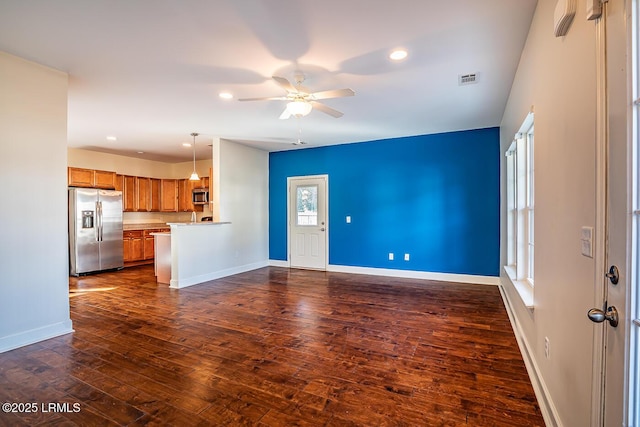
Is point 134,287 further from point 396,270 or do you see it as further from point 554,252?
point 554,252

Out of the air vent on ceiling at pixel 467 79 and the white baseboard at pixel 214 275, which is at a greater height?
the air vent on ceiling at pixel 467 79

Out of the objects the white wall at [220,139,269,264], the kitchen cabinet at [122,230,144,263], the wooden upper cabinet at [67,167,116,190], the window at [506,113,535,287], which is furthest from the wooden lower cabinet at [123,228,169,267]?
the window at [506,113,535,287]

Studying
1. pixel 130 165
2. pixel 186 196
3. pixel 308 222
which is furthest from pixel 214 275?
pixel 130 165

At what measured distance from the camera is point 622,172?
0.97 m

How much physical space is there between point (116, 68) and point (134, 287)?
3608 millimetres

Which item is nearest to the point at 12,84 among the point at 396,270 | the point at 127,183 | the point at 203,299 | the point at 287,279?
the point at 203,299

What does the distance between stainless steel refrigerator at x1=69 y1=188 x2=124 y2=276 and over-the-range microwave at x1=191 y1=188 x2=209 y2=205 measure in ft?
5.20

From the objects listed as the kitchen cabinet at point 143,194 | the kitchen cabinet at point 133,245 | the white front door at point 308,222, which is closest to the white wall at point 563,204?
the white front door at point 308,222

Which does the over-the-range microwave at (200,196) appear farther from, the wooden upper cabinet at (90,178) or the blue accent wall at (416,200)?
the blue accent wall at (416,200)

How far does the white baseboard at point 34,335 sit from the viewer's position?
2.66m

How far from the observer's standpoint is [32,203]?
9.25 ft

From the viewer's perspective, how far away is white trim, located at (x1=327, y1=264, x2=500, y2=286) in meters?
5.08

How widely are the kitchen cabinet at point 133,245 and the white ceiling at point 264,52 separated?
321 centimetres

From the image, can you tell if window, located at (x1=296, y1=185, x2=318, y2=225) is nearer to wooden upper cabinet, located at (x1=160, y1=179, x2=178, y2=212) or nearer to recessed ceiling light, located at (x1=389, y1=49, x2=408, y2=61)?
wooden upper cabinet, located at (x1=160, y1=179, x2=178, y2=212)
